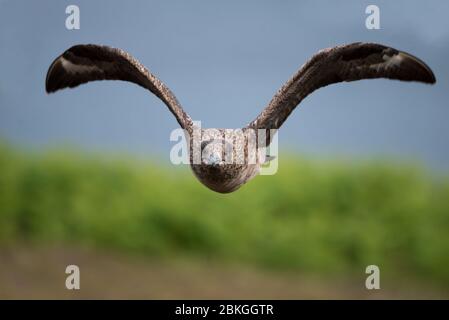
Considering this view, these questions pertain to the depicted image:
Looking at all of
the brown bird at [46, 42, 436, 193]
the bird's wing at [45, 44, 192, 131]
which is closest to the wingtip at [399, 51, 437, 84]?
the brown bird at [46, 42, 436, 193]

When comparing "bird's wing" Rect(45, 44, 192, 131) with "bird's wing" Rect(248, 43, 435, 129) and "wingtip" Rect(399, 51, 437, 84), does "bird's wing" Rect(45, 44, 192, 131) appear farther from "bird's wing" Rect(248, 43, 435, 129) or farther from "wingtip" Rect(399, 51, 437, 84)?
"wingtip" Rect(399, 51, 437, 84)

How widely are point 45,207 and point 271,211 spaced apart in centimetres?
637

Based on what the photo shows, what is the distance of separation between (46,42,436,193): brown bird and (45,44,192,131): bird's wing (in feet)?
0.04

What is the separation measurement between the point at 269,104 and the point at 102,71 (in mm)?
2414

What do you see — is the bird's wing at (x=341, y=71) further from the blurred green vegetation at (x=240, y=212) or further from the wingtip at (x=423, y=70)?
the blurred green vegetation at (x=240, y=212)

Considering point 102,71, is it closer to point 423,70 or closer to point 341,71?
point 341,71

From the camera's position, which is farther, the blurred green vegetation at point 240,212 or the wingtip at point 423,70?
the blurred green vegetation at point 240,212

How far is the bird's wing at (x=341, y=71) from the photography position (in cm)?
798

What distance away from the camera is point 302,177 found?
18.3 meters

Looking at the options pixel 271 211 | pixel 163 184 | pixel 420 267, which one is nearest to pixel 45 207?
pixel 163 184

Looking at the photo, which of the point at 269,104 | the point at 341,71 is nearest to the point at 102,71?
the point at 269,104

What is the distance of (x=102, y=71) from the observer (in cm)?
908

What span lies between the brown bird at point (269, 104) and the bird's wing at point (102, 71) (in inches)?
0.5

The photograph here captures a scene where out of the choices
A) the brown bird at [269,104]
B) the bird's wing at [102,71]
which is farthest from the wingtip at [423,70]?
the bird's wing at [102,71]
